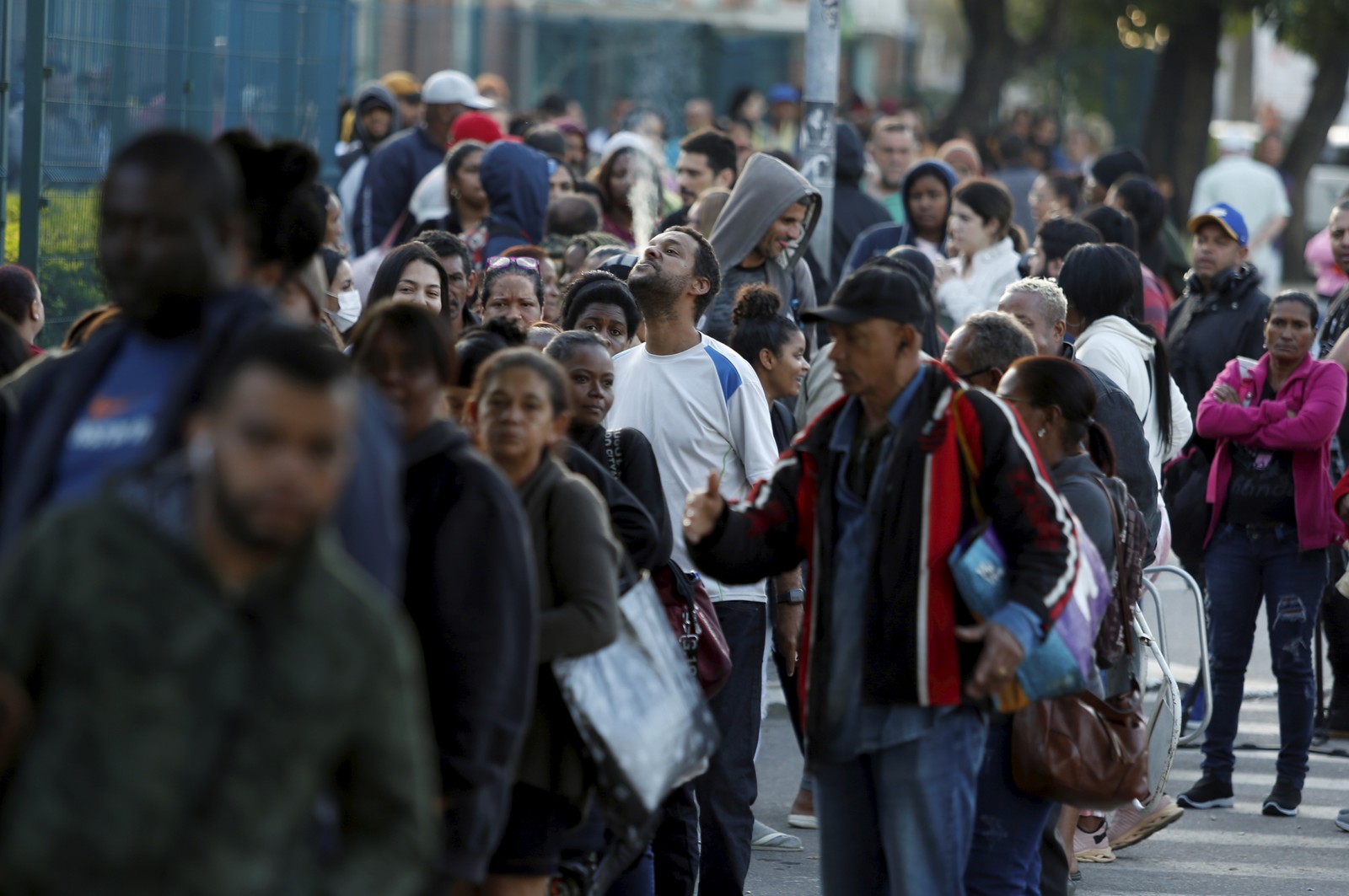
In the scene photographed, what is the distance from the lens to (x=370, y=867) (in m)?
2.48

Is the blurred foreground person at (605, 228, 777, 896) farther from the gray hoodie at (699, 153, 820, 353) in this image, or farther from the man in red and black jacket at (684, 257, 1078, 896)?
the gray hoodie at (699, 153, 820, 353)

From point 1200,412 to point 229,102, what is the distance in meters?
5.84

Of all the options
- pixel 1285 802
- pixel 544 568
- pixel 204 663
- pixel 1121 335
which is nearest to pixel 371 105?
pixel 1121 335

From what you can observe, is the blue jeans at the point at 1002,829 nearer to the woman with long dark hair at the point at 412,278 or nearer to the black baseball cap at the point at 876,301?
the black baseball cap at the point at 876,301

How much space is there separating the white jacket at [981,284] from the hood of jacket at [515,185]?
1.88 metres

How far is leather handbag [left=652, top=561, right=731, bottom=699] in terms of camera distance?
203 inches

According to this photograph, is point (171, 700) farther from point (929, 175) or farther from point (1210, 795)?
point (929, 175)

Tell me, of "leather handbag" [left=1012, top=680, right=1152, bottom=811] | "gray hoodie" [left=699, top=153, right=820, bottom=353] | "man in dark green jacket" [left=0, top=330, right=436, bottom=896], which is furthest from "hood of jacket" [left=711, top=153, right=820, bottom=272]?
"man in dark green jacket" [left=0, top=330, right=436, bottom=896]

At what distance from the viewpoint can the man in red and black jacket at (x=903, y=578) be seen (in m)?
4.04

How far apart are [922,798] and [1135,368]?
2907 millimetres

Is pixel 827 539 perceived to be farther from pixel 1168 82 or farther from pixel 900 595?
pixel 1168 82

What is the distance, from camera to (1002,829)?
464 cm

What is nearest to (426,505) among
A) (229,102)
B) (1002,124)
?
(229,102)

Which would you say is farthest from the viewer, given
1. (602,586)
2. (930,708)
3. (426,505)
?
(930,708)
